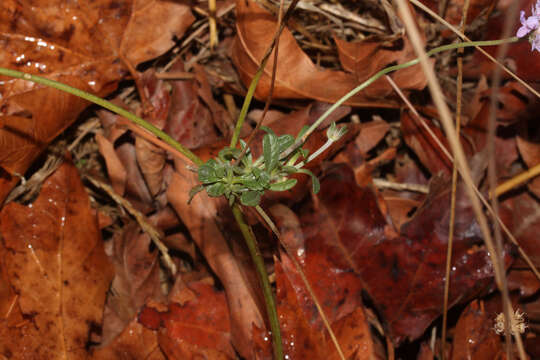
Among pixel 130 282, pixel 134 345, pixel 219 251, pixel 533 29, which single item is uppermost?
pixel 533 29

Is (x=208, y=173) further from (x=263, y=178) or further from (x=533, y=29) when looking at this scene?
(x=533, y=29)

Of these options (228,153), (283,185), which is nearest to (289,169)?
(283,185)

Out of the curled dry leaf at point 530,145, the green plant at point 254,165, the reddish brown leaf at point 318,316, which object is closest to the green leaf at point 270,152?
the green plant at point 254,165

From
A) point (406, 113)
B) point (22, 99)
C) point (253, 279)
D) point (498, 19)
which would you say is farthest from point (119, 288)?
point (498, 19)

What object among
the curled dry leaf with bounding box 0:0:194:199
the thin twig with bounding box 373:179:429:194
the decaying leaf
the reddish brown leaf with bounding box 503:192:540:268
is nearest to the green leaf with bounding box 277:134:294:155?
the decaying leaf

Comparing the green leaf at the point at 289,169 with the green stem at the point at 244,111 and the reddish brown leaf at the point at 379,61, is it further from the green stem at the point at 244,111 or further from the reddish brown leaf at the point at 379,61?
the reddish brown leaf at the point at 379,61

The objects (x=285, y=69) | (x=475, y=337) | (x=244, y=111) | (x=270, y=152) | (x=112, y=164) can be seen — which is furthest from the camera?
(x=112, y=164)

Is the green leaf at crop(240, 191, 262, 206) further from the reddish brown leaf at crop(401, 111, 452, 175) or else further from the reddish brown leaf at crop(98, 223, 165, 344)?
the reddish brown leaf at crop(401, 111, 452, 175)
